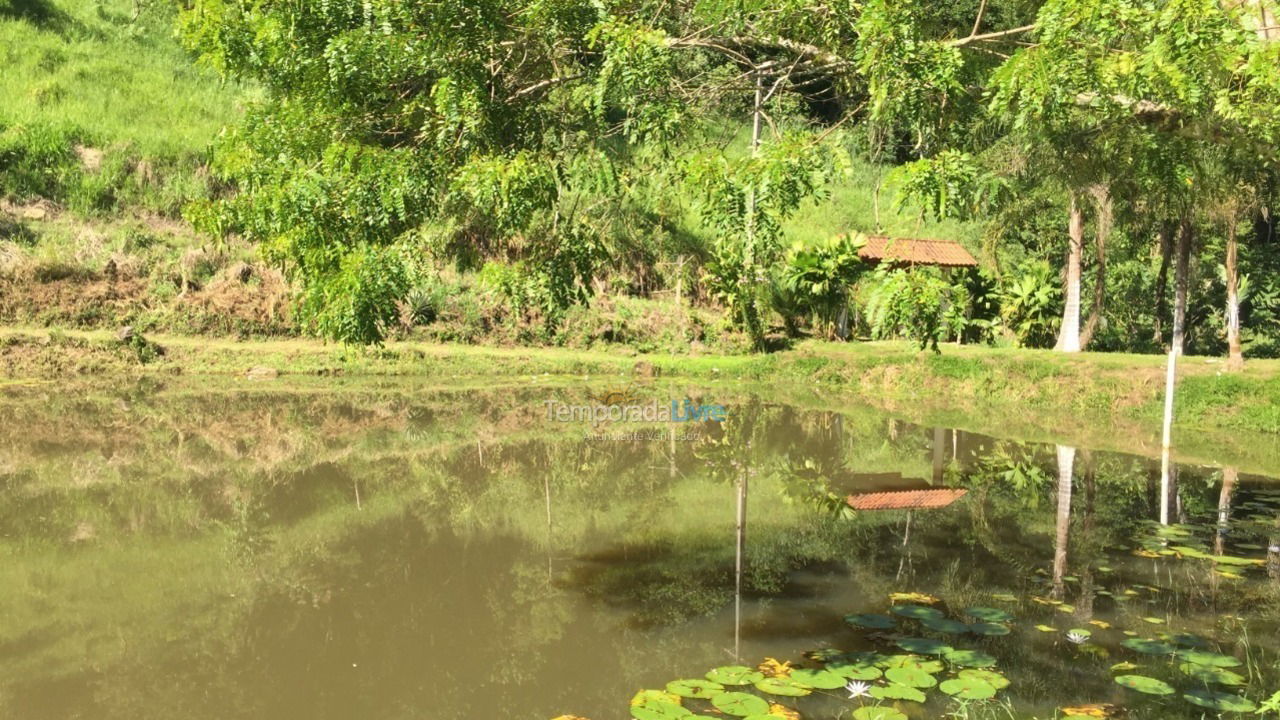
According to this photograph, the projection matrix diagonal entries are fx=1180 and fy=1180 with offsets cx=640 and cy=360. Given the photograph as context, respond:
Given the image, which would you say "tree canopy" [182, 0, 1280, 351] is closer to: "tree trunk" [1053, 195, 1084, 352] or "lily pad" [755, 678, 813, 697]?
"lily pad" [755, 678, 813, 697]

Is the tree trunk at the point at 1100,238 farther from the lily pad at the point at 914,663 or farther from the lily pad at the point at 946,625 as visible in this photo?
the lily pad at the point at 914,663

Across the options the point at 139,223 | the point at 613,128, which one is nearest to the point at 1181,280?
the point at 613,128

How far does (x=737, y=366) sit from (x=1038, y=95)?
13628 millimetres

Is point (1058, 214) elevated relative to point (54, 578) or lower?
elevated

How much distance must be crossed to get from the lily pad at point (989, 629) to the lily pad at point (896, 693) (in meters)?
1.16

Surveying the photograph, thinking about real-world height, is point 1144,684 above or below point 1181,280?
below

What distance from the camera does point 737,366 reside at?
65.4 feet

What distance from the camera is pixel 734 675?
609 cm

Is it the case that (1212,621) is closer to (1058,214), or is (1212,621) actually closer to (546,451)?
(546,451)

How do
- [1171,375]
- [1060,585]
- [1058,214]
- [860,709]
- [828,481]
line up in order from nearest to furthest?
[860,709], [1060,585], [828,481], [1171,375], [1058,214]

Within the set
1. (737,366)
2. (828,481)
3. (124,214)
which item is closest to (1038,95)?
(828,481)

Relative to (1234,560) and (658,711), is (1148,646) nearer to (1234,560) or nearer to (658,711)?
(1234,560)

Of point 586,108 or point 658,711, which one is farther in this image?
point 586,108

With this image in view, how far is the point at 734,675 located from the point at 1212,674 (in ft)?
8.16
